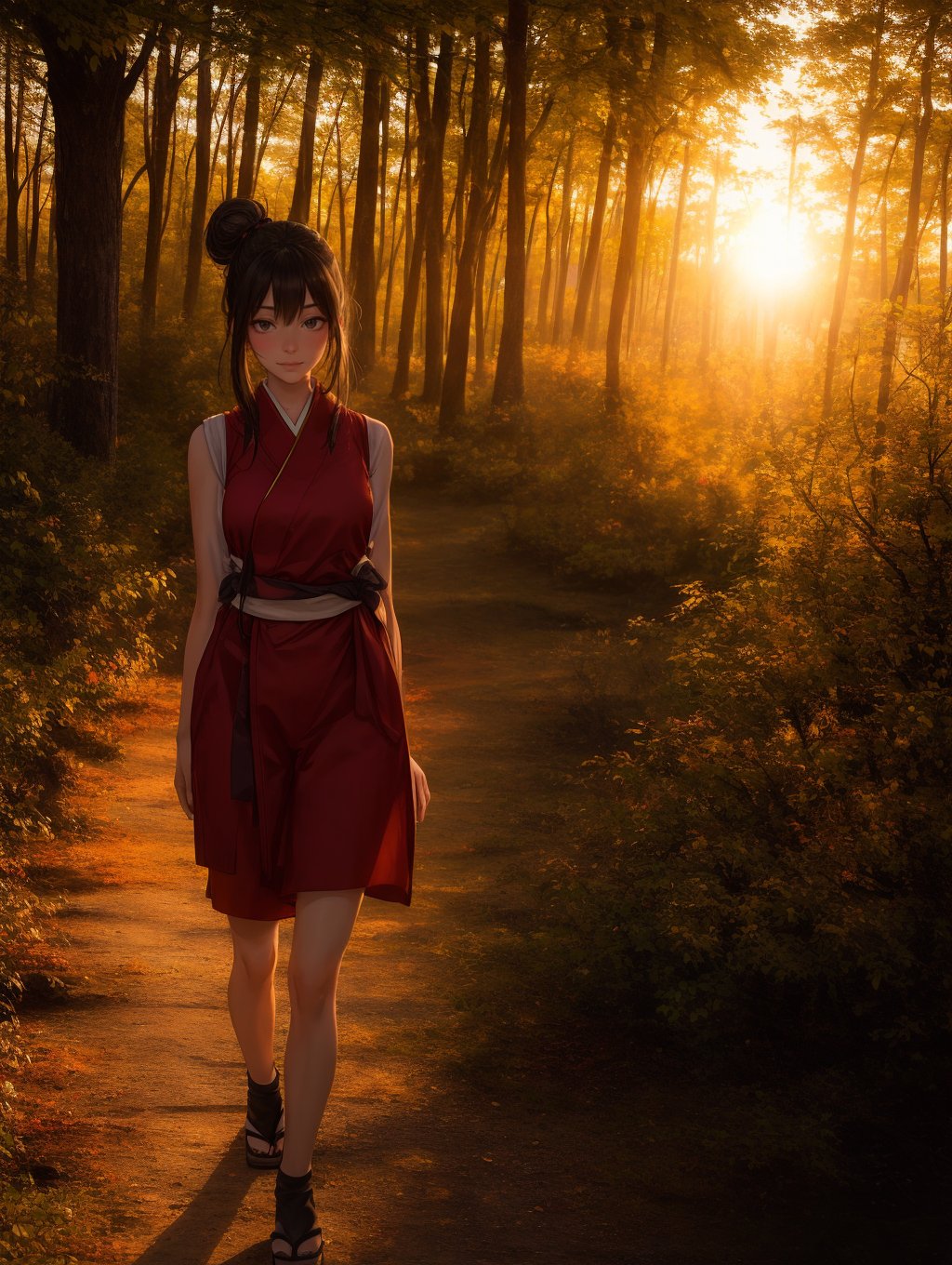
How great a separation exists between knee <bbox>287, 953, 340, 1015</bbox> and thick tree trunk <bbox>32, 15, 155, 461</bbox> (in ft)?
23.5

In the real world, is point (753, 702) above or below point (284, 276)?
below

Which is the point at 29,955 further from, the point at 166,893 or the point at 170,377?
the point at 170,377

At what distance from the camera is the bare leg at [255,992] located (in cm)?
310

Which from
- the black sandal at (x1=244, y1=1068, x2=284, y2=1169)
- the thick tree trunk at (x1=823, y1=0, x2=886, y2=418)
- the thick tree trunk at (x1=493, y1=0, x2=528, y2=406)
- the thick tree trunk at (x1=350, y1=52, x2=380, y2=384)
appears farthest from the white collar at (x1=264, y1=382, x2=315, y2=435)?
A: the thick tree trunk at (x1=350, y1=52, x2=380, y2=384)

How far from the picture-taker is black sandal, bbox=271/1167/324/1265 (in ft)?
9.04

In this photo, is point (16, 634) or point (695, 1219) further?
point (16, 634)

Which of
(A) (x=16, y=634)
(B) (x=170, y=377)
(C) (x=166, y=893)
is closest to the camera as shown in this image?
(A) (x=16, y=634)

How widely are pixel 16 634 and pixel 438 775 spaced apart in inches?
148

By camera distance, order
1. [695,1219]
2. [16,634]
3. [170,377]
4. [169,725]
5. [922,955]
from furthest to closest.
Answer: [170,377]
[169,725]
[16,634]
[922,955]
[695,1219]

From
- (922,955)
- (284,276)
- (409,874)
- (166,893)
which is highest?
(284,276)

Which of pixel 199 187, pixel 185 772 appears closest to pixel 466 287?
pixel 199 187

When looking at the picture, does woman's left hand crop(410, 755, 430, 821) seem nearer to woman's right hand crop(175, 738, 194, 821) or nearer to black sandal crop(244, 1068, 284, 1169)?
woman's right hand crop(175, 738, 194, 821)

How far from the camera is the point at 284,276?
117 inches

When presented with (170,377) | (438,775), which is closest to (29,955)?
(438,775)
